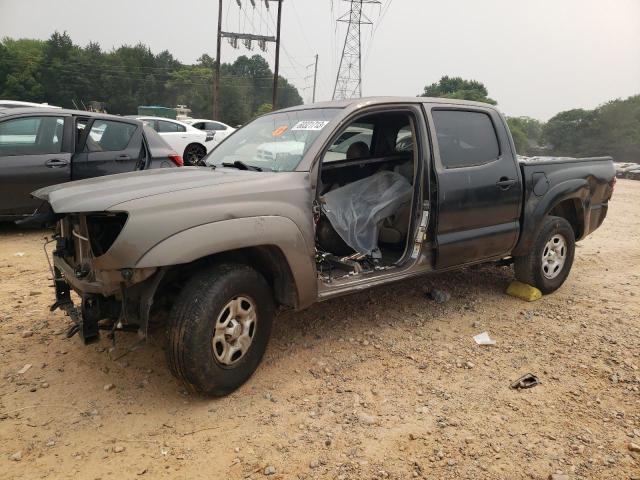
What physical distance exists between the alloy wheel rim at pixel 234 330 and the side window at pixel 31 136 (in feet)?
15.1

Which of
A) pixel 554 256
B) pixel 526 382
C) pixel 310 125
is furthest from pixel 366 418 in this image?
pixel 554 256

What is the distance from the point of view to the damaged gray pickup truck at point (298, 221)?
254cm

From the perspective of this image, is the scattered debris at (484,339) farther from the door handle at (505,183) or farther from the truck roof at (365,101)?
the truck roof at (365,101)

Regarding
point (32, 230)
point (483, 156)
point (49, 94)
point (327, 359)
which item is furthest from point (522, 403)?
point (49, 94)

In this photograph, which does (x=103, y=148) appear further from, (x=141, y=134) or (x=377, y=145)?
(x=377, y=145)

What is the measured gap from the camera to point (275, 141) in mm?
3523

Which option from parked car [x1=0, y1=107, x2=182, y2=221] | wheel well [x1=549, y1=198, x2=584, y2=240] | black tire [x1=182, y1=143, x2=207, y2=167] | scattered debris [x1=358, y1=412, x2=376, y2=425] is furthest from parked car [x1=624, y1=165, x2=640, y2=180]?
scattered debris [x1=358, y1=412, x2=376, y2=425]

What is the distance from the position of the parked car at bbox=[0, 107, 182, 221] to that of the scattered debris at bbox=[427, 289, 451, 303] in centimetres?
400

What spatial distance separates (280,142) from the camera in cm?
347

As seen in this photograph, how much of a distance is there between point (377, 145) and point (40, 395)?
3.43 meters

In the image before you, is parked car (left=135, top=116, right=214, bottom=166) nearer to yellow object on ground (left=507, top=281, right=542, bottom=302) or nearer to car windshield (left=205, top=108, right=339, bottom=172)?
car windshield (left=205, top=108, right=339, bottom=172)

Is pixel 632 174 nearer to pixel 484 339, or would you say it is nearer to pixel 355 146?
pixel 355 146

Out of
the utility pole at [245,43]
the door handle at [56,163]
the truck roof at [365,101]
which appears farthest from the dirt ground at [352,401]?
the utility pole at [245,43]

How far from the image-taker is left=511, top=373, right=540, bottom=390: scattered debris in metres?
3.04
